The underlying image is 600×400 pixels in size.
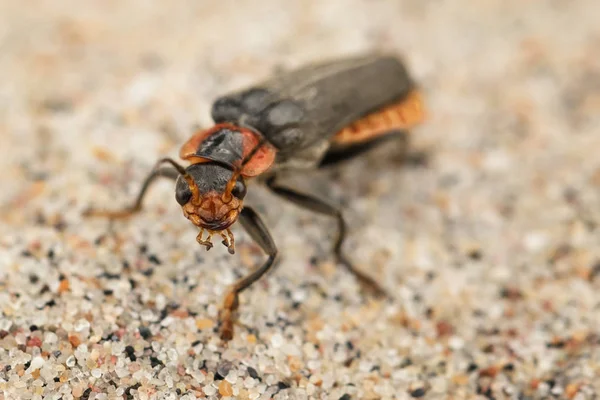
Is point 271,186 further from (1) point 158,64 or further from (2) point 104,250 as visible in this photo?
(1) point 158,64

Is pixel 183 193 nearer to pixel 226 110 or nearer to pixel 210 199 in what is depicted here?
pixel 210 199

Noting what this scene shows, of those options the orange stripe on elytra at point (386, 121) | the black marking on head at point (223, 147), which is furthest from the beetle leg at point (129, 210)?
the orange stripe on elytra at point (386, 121)

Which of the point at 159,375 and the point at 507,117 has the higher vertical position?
the point at 507,117

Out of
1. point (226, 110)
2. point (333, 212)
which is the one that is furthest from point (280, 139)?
point (333, 212)

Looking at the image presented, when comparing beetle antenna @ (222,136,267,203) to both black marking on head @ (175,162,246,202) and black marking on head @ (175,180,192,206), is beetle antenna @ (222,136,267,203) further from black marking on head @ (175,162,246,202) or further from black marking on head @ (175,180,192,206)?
black marking on head @ (175,180,192,206)

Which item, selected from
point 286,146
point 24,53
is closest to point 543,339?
point 286,146

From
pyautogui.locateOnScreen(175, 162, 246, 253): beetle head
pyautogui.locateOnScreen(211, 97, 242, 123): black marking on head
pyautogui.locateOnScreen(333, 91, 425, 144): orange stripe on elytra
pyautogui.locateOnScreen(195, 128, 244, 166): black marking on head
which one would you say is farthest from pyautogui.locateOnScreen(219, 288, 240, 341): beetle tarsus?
pyautogui.locateOnScreen(333, 91, 425, 144): orange stripe on elytra

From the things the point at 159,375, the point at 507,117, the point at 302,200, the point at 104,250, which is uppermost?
the point at 507,117
